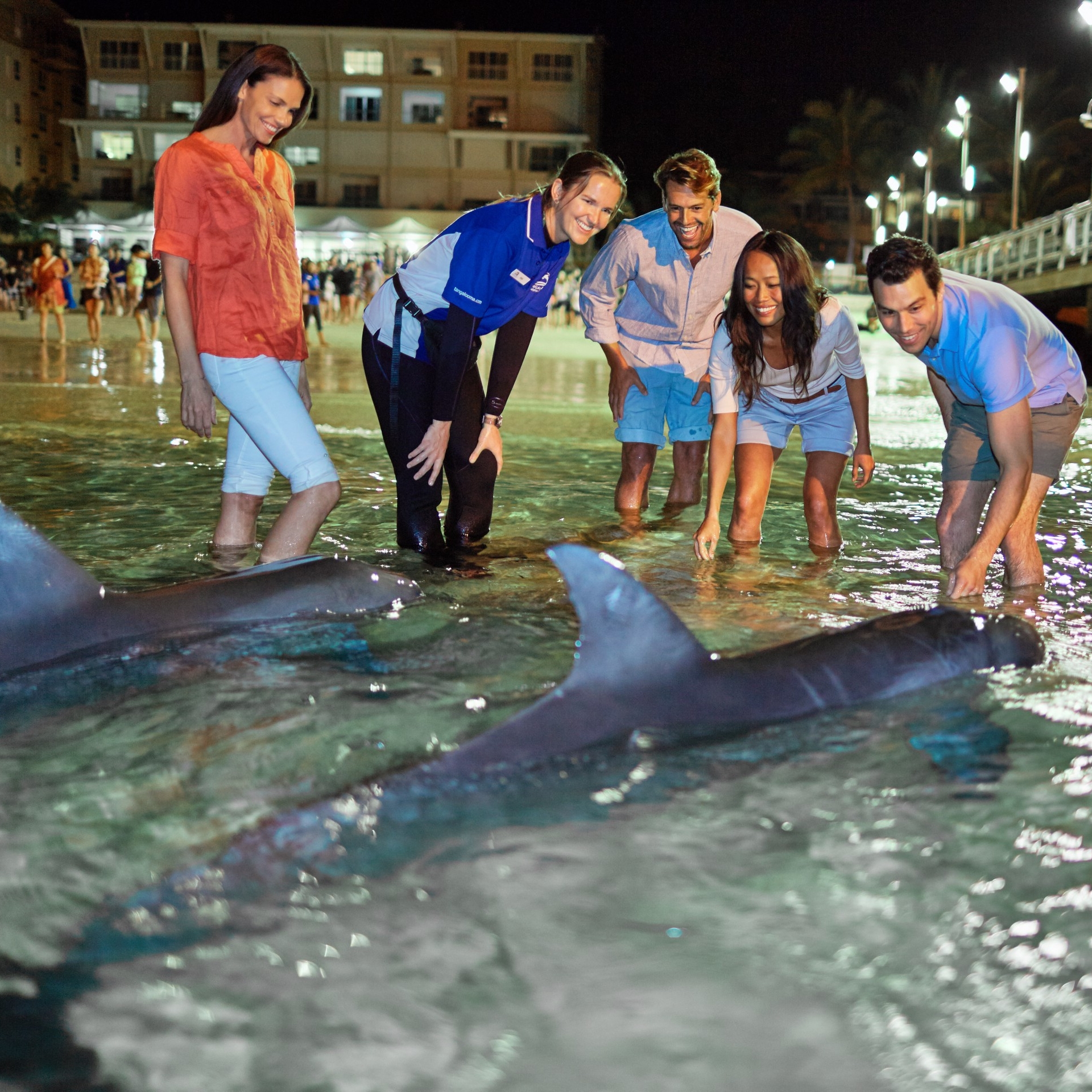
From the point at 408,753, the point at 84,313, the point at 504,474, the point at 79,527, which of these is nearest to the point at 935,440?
the point at 504,474

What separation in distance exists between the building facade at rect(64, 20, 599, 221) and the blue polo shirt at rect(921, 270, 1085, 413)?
2383 inches

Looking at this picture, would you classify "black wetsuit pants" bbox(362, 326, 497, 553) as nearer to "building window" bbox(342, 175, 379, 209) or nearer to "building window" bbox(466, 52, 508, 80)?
"building window" bbox(342, 175, 379, 209)

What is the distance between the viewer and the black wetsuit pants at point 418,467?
5.51m

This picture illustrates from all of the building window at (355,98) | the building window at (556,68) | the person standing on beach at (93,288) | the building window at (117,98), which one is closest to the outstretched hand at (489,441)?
the person standing on beach at (93,288)

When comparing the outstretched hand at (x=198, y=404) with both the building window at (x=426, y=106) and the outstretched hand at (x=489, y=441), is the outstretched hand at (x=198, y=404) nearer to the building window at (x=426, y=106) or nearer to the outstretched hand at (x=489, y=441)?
the outstretched hand at (x=489, y=441)

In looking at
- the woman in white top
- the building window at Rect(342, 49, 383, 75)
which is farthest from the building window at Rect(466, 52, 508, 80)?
the woman in white top

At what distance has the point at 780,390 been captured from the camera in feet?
20.4

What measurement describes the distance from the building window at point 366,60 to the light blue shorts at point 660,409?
207 ft

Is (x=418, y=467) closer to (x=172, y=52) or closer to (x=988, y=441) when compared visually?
(x=988, y=441)

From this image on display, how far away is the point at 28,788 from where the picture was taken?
2992 millimetres

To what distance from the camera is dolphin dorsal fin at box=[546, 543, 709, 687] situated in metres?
3.03

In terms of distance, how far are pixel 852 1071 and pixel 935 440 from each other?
9.64 metres

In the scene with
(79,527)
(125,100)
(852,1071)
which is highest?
(125,100)

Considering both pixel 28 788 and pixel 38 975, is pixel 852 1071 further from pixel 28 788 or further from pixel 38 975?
pixel 28 788
